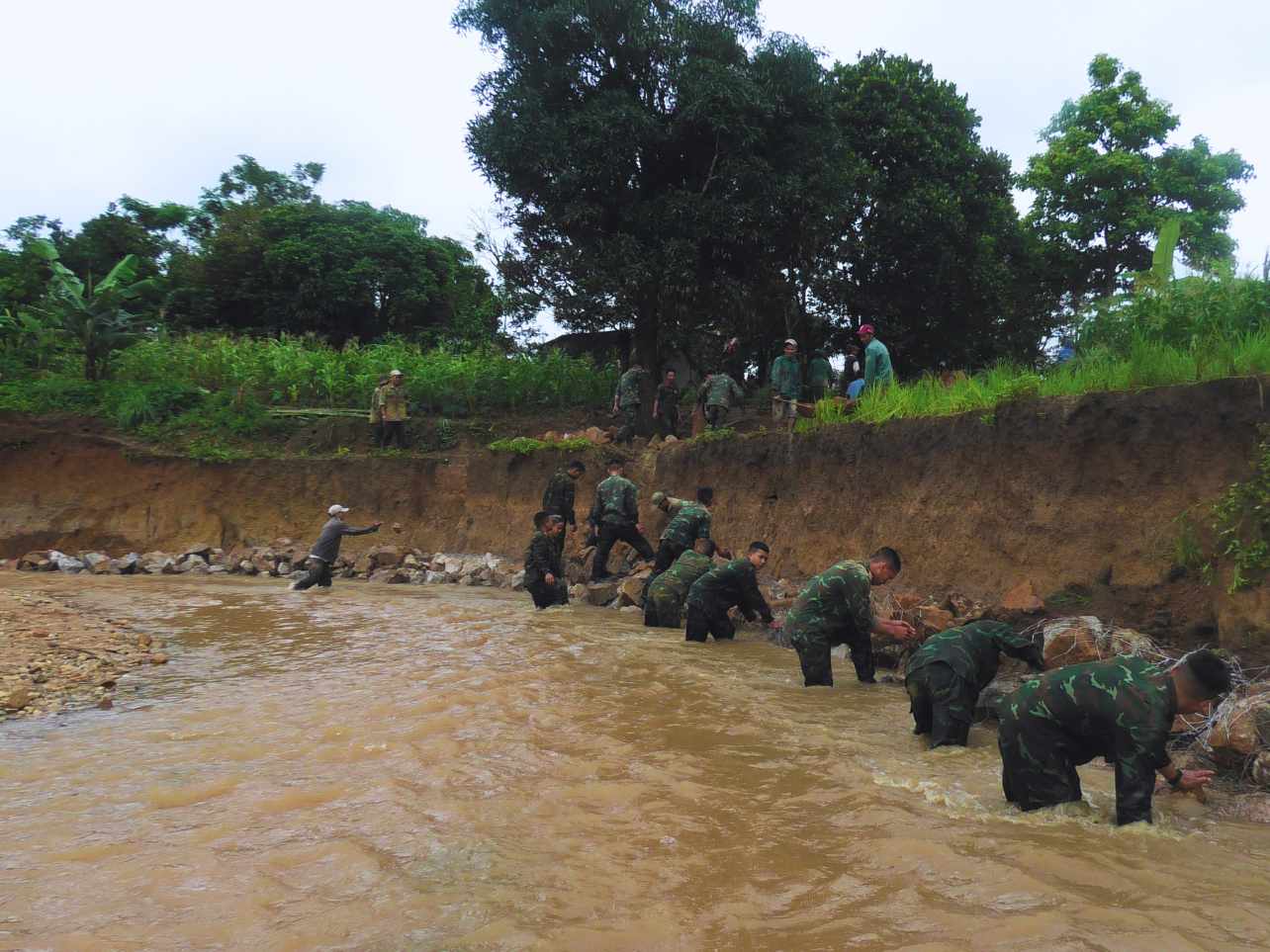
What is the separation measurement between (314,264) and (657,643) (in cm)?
2027

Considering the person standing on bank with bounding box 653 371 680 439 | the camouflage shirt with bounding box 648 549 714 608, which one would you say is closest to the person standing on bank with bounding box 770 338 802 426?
the person standing on bank with bounding box 653 371 680 439

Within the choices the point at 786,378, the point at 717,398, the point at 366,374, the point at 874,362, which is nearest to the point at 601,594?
the point at 717,398

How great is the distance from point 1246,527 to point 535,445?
1184 cm

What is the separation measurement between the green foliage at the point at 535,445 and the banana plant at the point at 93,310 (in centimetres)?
856

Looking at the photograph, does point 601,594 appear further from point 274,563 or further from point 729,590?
point 274,563

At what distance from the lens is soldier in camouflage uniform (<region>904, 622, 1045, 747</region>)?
17.7ft

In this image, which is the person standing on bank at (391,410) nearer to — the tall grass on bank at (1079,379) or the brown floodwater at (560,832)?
the tall grass on bank at (1079,379)

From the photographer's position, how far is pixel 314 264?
985 inches

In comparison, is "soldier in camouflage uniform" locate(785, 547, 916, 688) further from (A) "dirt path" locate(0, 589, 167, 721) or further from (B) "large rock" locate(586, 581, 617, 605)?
(A) "dirt path" locate(0, 589, 167, 721)

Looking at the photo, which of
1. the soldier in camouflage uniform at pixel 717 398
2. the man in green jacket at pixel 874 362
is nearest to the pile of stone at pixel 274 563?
the soldier in camouflage uniform at pixel 717 398

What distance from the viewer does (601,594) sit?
11930 mm

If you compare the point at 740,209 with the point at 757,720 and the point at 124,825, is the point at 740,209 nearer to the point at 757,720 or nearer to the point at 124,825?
the point at 757,720

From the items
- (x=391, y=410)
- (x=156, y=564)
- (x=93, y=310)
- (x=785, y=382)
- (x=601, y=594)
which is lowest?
(x=156, y=564)

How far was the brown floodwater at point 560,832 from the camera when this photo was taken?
3039 millimetres
